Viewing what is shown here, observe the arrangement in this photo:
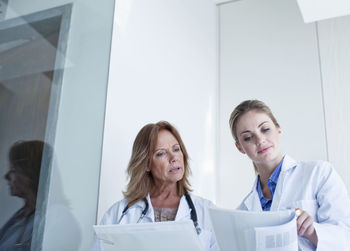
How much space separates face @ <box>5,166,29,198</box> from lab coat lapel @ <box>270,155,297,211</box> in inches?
37.4

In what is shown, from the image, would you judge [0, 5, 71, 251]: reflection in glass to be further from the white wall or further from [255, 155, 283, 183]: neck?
[255, 155, 283, 183]: neck

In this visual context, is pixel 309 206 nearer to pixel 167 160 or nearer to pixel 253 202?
pixel 253 202

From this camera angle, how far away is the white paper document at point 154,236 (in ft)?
3.39

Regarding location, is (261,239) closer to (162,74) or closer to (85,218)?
(85,218)

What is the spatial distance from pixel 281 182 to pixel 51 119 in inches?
38.7

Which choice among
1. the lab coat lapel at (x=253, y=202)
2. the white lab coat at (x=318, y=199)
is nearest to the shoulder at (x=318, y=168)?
the white lab coat at (x=318, y=199)

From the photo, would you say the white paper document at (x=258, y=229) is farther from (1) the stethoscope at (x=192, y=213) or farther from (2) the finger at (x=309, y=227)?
(1) the stethoscope at (x=192, y=213)

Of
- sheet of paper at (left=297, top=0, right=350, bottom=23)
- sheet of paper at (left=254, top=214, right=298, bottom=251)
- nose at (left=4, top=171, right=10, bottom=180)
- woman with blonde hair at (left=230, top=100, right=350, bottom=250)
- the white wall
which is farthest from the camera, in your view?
sheet of paper at (left=297, top=0, right=350, bottom=23)

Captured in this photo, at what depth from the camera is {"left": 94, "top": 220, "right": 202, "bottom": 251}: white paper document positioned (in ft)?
3.39

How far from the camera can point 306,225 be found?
108 centimetres

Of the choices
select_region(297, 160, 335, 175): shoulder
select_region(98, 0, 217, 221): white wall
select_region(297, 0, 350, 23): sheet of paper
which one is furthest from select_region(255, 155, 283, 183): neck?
select_region(297, 0, 350, 23): sheet of paper

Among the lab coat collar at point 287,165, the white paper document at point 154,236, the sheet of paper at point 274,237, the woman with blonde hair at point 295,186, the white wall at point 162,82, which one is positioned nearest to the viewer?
the sheet of paper at point 274,237

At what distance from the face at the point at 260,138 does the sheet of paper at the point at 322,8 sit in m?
1.22

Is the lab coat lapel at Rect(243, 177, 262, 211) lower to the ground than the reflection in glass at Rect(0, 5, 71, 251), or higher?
lower
